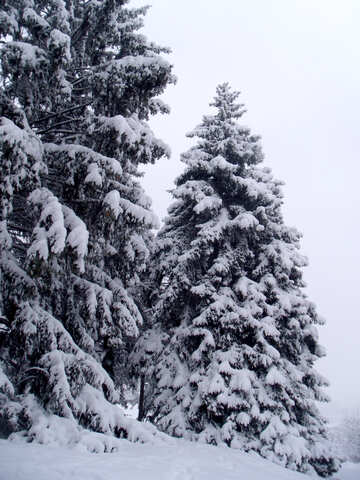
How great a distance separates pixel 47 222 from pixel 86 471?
372 centimetres

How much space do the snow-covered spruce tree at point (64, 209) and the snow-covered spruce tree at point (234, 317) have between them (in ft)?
10.3

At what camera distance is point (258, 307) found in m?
11.0

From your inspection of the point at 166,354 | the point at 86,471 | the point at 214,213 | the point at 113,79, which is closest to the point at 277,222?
the point at 214,213

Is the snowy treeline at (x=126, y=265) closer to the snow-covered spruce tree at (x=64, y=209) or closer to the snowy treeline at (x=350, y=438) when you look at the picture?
the snow-covered spruce tree at (x=64, y=209)

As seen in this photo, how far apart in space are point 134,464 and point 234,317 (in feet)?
18.3

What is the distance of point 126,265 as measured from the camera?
9.25 m

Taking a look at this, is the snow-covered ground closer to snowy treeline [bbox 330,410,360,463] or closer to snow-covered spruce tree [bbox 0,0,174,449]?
snow-covered spruce tree [bbox 0,0,174,449]

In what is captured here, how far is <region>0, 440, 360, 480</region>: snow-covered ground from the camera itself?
4.67m

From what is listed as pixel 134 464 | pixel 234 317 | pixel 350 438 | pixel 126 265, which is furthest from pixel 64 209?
pixel 350 438

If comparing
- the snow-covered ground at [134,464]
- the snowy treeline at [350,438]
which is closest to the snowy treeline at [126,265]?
the snow-covered ground at [134,464]

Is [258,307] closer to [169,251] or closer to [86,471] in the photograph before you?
[169,251]

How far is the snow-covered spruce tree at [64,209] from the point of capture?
593 centimetres

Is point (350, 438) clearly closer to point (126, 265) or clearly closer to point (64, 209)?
point (126, 265)

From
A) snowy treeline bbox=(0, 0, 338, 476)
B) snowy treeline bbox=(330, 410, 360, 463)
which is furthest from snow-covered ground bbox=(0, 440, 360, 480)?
snowy treeline bbox=(330, 410, 360, 463)
